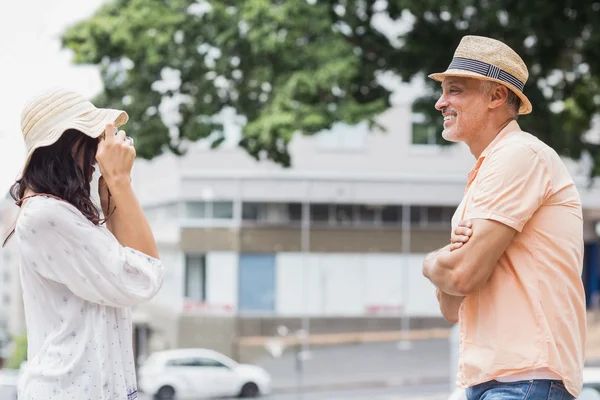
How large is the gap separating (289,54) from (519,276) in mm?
5590

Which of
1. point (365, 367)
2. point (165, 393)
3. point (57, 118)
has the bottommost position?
point (365, 367)

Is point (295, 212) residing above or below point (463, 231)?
below

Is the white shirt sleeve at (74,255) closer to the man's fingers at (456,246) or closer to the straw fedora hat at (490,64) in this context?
the man's fingers at (456,246)

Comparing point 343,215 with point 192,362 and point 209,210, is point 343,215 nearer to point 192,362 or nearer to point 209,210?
point 209,210

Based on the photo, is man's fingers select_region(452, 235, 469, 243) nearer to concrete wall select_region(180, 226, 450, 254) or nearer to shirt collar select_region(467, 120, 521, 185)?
shirt collar select_region(467, 120, 521, 185)

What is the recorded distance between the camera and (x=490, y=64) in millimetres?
1886

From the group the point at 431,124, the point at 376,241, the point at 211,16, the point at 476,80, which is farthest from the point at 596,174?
the point at 376,241

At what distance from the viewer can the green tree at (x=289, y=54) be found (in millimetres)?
7027

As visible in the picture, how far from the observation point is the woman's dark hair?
5.94 ft

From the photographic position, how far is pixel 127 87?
308 inches

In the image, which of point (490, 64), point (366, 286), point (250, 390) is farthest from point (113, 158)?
point (366, 286)

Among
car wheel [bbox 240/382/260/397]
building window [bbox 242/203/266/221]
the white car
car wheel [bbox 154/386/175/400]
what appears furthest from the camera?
building window [bbox 242/203/266/221]

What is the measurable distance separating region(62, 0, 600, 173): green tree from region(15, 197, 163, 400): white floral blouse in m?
5.11

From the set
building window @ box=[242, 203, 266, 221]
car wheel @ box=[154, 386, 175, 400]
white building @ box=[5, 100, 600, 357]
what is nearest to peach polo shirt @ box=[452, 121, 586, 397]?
car wheel @ box=[154, 386, 175, 400]
